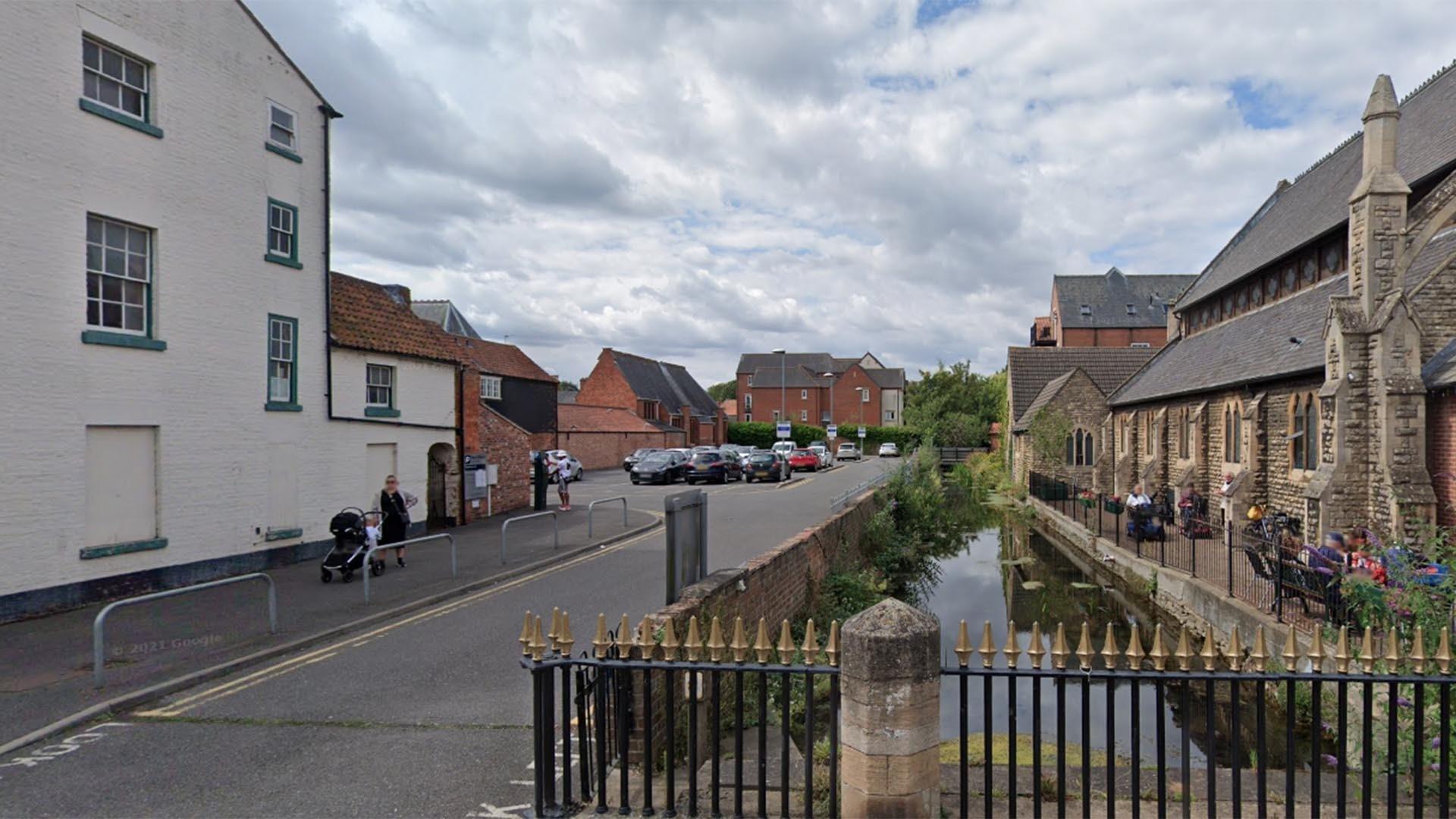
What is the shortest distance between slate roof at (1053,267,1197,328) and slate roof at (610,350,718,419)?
32.6 metres

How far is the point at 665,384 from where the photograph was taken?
72438 mm

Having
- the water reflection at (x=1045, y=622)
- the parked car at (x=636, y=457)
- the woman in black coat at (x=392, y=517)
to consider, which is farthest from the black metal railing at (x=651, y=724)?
the parked car at (x=636, y=457)

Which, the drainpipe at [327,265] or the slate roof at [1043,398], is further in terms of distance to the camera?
the slate roof at [1043,398]

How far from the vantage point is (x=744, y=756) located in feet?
20.5

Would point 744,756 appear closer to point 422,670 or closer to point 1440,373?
point 422,670

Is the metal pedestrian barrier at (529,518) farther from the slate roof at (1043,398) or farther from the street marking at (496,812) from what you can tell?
the slate roof at (1043,398)

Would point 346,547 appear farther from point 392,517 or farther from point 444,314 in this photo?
point 444,314

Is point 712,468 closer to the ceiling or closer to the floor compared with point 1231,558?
A: closer to the floor

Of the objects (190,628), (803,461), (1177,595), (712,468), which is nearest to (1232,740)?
(190,628)

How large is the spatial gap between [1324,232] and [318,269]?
23.9 m

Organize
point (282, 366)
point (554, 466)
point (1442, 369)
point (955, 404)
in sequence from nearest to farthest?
point (1442, 369) → point (282, 366) → point (554, 466) → point (955, 404)

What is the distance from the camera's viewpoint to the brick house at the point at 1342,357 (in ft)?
48.4

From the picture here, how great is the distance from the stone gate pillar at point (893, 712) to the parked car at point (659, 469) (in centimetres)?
3421

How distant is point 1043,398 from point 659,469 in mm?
19269
